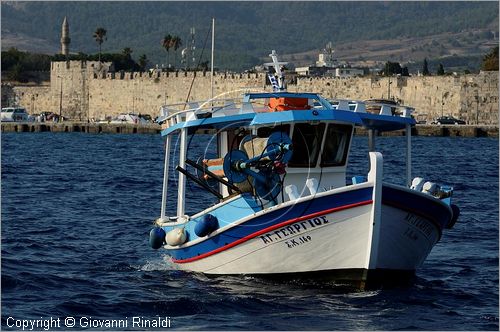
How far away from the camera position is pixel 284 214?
16.2 metres

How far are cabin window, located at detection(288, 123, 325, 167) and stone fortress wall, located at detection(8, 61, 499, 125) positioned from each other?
172 ft

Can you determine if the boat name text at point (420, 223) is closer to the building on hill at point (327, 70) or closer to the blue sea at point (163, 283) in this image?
the blue sea at point (163, 283)

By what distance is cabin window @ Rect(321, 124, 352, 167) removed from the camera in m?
17.0

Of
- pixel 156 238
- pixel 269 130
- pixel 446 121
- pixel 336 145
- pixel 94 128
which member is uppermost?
pixel 269 130

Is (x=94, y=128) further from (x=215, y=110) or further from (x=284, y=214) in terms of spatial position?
(x=284, y=214)

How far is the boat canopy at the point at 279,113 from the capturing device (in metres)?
16.7

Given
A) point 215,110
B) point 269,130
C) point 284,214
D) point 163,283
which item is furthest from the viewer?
point 215,110

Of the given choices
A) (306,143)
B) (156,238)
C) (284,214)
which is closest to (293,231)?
(284,214)

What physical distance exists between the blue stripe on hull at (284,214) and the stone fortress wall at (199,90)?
52.6 m

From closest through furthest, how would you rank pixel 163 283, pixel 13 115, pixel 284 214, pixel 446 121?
1. pixel 284 214
2. pixel 163 283
3. pixel 446 121
4. pixel 13 115

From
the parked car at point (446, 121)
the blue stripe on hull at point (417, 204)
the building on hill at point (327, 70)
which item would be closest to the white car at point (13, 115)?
the parked car at point (446, 121)

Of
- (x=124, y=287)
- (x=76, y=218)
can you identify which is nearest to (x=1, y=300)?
(x=124, y=287)

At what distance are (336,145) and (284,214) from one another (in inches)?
59.0

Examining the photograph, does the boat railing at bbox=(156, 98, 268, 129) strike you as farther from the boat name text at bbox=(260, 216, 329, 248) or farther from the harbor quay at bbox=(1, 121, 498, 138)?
the harbor quay at bbox=(1, 121, 498, 138)
